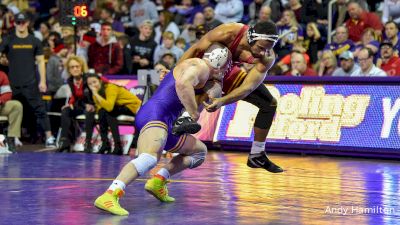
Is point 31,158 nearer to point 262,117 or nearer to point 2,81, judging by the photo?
point 2,81

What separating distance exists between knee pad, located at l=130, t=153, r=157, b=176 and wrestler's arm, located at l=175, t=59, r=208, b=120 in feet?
1.60

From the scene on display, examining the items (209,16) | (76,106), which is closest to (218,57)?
(76,106)

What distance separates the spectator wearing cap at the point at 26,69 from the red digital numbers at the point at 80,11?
90cm

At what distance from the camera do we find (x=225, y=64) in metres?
→ 8.05

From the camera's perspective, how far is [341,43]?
15.4m

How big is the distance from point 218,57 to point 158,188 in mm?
1232

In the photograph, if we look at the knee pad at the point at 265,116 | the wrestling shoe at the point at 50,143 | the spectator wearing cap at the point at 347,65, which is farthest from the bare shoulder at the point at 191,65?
the wrestling shoe at the point at 50,143

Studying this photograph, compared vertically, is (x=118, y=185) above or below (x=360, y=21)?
below

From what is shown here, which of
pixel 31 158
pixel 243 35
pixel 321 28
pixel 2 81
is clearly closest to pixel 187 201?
pixel 243 35

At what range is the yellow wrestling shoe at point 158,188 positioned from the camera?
25.8ft

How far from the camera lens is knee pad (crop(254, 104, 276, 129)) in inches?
372

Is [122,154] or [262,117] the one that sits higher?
[262,117]

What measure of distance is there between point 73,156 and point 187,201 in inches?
216

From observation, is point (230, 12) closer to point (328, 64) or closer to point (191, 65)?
point (328, 64)
